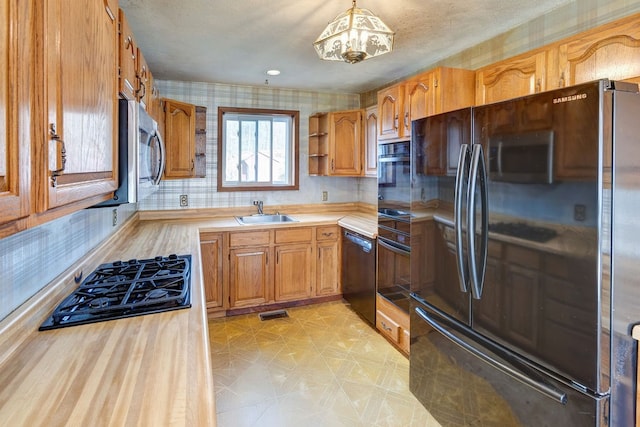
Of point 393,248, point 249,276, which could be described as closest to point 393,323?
point 393,248

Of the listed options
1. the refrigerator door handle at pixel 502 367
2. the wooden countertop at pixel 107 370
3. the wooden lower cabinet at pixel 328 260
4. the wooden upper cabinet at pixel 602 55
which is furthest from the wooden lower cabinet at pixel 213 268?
the wooden upper cabinet at pixel 602 55

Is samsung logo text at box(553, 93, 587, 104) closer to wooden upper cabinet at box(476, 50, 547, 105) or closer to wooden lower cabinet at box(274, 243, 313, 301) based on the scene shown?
wooden upper cabinet at box(476, 50, 547, 105)

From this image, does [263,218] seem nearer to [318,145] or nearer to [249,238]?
[249,238]

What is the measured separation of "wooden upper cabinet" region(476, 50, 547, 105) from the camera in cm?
194

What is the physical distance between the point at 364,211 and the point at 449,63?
1962 mm

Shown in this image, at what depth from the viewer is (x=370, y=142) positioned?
12.0 feet

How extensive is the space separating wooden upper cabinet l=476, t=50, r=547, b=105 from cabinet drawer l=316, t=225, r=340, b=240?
6.11ft

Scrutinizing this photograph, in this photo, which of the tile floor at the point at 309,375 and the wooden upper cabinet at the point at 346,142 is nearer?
the tile floor at the point at 309,375

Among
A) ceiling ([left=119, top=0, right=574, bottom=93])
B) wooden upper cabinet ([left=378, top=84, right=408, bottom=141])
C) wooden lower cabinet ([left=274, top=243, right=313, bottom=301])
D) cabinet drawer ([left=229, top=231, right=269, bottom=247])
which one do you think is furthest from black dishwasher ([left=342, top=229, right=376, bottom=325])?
ceiling ([left=119, top=0, right=574, bottom=93])

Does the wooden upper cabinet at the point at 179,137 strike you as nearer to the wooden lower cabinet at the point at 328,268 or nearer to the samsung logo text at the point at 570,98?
the wooden lower cabinet at the point at 328,268

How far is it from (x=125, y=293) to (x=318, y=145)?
9.82 ft

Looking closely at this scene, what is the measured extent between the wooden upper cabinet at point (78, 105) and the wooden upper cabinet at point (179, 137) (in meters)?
2.03

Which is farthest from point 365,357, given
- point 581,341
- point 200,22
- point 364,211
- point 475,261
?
point 200,22

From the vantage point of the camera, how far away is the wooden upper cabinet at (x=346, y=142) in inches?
150
